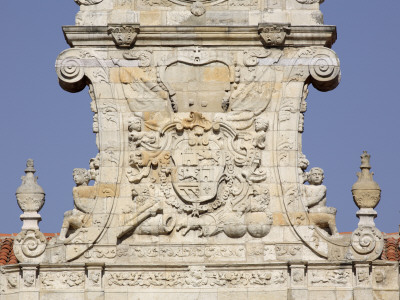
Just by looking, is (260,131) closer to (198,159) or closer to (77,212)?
(198,159)

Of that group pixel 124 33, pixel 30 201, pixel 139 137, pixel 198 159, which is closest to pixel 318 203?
pixel 198 159

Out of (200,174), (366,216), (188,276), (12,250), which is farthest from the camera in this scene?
(12,250)

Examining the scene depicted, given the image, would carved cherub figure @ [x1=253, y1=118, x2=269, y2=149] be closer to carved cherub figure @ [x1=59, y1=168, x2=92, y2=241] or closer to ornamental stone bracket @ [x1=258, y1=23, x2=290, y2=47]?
ornamental stone bracket @ [x1=258, y1=23, x2=290, y2=47]

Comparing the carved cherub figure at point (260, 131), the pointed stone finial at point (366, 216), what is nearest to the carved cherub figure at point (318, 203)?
the pointed stone finial at point (366, 216)

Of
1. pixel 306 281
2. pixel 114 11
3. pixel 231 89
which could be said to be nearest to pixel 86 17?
pixel 114 11

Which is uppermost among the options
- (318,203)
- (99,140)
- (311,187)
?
(99,140)

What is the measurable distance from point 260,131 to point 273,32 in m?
1.76

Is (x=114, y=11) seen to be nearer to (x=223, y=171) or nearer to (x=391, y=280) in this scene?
(x=223, y=171)

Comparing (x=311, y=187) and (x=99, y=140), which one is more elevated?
(x=99, y=140)

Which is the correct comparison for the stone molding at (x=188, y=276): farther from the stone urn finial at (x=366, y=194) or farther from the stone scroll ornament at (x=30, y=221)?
the stone urn finial at (x=366, y=194)

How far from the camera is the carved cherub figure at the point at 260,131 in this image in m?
38.9

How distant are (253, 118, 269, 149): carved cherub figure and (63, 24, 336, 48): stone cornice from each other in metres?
1.42

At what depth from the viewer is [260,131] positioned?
3894 centimetres

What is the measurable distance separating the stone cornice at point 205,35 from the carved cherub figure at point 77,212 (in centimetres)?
243
